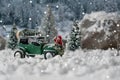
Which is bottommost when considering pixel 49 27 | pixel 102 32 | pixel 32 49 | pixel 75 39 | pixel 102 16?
pixel 32 49

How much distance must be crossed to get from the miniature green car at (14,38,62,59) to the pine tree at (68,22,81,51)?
512 inches

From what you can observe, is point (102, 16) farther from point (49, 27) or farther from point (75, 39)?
point (49, 27)

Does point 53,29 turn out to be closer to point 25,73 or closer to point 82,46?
point 82,46

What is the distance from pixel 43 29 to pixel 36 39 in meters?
34.6

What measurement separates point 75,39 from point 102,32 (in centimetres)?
306

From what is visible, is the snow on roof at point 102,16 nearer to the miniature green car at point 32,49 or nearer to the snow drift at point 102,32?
the snow drift at point 102,32

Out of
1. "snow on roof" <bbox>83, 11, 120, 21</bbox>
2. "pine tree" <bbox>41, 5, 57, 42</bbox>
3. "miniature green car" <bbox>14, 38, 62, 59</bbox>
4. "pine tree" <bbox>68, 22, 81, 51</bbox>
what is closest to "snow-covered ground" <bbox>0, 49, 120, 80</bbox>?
"miniature green car" <bbox>14, 38, 62, 59</bbox>

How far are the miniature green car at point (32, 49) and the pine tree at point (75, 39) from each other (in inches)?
512

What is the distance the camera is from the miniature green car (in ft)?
51.6

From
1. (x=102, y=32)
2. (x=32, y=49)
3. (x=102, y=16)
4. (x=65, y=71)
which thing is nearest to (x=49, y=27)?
(x=102, y=16)

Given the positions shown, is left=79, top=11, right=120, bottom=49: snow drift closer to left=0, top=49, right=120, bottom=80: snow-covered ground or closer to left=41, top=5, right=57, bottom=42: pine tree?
left=0, top=49, right=120, bottom=80: snow-covered ground

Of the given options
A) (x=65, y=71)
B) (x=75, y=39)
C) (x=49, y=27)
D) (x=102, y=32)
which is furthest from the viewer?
(x=49, y=27)

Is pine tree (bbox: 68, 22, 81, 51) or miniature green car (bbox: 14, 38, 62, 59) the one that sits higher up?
pine tree (bbox: 68, 22, 81, 51)

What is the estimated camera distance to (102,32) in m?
27.5
